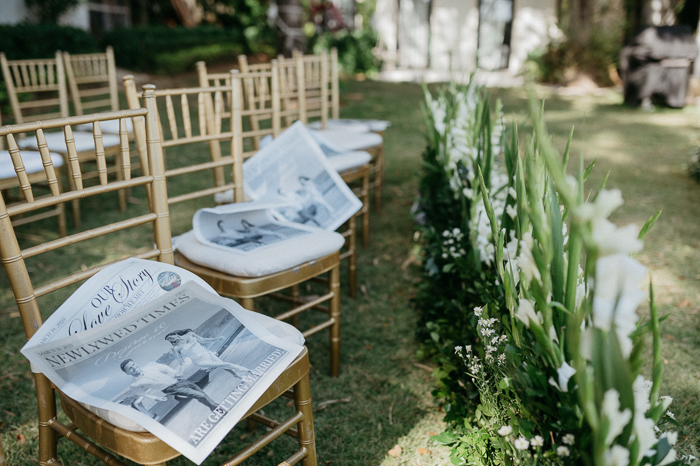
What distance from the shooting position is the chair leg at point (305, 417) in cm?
105

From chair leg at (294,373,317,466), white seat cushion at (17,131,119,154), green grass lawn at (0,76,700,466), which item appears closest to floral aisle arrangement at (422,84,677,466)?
green grass lawn at (0,76,700,466)

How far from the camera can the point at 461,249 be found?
5.52 feet

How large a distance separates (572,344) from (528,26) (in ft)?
36.8

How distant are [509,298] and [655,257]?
2.03m

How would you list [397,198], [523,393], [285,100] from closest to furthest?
[523,393] < [285,100] < [397,198]

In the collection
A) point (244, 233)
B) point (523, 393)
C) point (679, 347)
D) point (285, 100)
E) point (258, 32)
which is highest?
point (258, 32)

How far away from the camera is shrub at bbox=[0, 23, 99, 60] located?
5.62 meters

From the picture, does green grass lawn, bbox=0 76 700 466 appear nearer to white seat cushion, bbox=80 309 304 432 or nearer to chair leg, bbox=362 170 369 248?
chair leg, bbox=362 170 369 248

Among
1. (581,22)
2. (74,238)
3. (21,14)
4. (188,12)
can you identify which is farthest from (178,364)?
(188,12)

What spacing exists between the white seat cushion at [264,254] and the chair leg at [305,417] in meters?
0.35

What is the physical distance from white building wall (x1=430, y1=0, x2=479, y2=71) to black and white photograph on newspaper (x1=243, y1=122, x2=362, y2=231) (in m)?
9.56

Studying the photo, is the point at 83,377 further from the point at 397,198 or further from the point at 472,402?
the point at 397,198

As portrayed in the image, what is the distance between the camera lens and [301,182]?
1813 mm

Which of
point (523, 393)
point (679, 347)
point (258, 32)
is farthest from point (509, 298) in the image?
point (258, 32)
